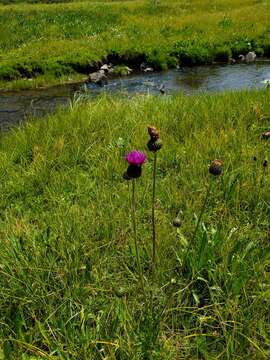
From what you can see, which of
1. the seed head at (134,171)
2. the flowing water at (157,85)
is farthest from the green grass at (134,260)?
the flowing water at (157,85)

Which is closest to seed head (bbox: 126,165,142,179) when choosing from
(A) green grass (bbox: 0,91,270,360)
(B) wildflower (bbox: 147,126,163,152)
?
(B) wildflower (bbox: 147,126,163,152)

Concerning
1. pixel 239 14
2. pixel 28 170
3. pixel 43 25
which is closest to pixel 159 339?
pixel 28 170

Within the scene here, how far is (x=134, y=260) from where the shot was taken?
12.0 ft

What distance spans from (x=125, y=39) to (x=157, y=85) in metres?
5.97

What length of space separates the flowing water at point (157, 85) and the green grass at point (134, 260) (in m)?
8.07

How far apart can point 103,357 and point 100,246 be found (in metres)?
1.00

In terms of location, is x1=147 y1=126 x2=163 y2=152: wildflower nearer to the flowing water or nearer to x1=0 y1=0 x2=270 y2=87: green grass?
the flowing water

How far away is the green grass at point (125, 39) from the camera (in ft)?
62.9

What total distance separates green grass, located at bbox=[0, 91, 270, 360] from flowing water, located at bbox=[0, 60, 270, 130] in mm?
8069

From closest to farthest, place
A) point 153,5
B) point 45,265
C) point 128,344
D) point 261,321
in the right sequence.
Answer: point 128,344 → point 261,321 → point 45,265 → point 153,5

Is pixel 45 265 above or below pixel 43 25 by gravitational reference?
above

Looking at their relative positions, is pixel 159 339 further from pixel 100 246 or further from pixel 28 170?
pixel 28 170

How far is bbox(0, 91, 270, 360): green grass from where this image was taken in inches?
115

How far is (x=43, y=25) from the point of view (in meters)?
25.4
